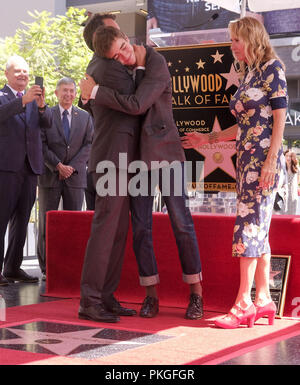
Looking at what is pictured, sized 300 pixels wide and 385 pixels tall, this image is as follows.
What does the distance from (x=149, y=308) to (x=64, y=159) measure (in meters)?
2.28

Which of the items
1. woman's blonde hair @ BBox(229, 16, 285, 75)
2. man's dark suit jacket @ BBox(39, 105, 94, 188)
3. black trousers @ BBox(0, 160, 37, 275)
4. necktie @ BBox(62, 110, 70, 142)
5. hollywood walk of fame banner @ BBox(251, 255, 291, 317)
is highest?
woman's blonde hair @ BBox(229, 16, 285, 75)

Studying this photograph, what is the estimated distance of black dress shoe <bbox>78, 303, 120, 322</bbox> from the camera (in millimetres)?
3918

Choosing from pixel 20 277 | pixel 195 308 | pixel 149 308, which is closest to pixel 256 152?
pixel 195 308

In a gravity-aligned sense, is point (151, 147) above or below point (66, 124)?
below

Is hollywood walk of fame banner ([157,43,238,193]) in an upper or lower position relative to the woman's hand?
upper

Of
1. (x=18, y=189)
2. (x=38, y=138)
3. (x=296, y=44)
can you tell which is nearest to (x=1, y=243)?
(x=18, y=189)

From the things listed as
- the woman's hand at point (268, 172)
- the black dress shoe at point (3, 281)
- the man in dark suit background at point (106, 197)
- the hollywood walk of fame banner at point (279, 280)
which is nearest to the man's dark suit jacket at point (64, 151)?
the black dress shoe at point (3, 281)

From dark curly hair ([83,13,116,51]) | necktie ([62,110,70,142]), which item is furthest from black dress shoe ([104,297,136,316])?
necktie ([62,110,70,142])

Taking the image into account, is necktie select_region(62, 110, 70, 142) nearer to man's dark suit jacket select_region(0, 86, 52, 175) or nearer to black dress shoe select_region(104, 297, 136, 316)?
man's dark suit jacket select_region(0, 86, 52, 175)

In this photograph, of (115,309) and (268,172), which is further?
(115,309)

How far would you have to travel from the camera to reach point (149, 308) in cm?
412

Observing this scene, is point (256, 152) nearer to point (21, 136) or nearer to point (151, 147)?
point (151, 147)

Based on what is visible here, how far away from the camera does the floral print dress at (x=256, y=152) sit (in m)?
3.77

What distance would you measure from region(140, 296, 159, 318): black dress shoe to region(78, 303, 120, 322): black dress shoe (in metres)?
0.20
